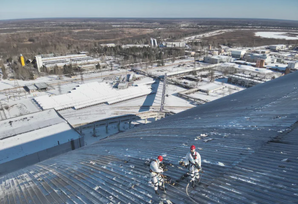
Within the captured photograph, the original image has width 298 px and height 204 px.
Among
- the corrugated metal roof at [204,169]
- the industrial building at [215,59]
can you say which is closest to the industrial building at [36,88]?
the corrugated metal roof at [204,169]

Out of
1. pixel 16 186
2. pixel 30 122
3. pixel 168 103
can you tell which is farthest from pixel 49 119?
pixel 168 103

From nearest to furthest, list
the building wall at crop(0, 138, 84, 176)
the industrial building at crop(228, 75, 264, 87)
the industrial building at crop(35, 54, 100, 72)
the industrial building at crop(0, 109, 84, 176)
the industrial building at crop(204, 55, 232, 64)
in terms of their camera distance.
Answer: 1. the building wall at crop(0, 138, 84, 176)
2. the industrial building at crop(0, 109, 84, 176)
3. the industrial building at crop(228, 75, 264, 87)
4. the industrial building at crop(35, 54, 100, 72)
5. the industrial building at crop(204, 55, 232, 64)

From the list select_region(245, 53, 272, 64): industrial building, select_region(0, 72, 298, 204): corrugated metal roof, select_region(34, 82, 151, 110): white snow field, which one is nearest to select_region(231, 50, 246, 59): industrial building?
select_region(245, 53, 272, 64): industrial building

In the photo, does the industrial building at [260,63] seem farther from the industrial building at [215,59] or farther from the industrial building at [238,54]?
the industrial building at [238,54]

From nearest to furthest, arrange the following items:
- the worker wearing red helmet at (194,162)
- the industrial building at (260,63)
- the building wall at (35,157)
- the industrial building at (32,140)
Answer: the worker wearing red helmet at (194,162)
the building wall at (35,157)
the industrial building at (32,140)
the industrial building at (260,63)

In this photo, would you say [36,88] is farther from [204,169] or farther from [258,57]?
[258,57]

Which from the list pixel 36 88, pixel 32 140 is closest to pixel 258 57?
pixel 36 88

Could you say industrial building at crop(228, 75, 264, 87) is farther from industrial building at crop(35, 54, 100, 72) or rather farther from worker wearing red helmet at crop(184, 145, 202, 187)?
worker wearing red helmet at crop(184, 145, 202, 187)
